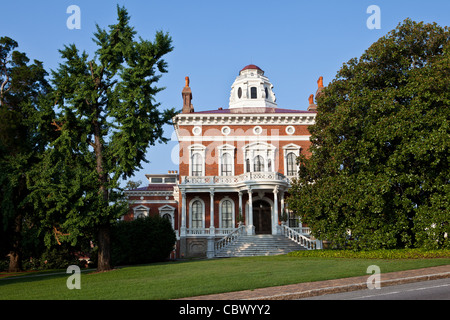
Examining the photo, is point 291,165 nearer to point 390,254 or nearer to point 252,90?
point 252,90

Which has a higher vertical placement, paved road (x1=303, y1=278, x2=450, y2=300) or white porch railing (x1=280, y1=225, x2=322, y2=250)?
paved road (x1=303, y1=278, x2=450, y2=300)

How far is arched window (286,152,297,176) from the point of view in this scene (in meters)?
33.0

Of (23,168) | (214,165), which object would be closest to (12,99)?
(23,168)

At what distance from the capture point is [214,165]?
33094mm

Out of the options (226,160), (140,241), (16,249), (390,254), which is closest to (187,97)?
(226,160)

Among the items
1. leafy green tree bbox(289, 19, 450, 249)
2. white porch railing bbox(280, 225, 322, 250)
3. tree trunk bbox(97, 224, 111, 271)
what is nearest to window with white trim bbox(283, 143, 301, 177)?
white porch railing bbox(280, 225, 322, 250)

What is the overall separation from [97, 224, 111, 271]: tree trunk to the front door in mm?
15921

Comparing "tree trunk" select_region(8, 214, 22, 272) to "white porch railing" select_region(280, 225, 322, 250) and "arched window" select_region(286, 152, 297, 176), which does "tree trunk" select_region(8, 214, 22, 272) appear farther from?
"arched window" select_region(286, 152, 297, 176)

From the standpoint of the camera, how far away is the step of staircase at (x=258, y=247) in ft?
84.7

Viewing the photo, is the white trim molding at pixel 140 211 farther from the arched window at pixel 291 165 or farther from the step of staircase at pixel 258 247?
the arched window at pixel 291 165

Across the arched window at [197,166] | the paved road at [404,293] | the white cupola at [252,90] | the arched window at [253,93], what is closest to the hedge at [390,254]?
the paved road at [404,293]
